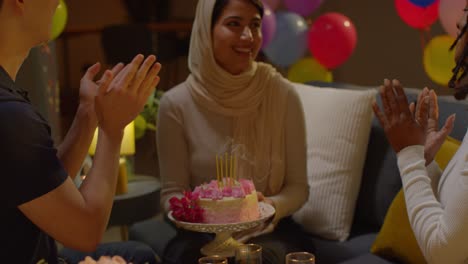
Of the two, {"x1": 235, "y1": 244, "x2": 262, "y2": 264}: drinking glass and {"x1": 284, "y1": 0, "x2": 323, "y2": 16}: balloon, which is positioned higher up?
{"x1": 284, "y1": 0, "x2": 323, "y2": 16}: balloon

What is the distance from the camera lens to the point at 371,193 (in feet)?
8.07

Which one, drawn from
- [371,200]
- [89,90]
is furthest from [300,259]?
[371,200]

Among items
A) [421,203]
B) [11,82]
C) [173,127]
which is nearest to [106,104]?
[11,82]

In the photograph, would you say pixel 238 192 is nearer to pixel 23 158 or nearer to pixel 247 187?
pixel 247 187

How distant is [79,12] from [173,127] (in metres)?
6.00

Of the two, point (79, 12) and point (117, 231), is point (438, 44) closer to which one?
point (117, 231)

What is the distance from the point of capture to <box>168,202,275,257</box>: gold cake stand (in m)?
1.91

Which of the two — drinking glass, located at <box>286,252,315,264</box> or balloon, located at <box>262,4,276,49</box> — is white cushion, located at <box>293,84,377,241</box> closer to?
balloon, located at <box>262,4,276,49</box>

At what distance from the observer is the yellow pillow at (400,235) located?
2.06 metres

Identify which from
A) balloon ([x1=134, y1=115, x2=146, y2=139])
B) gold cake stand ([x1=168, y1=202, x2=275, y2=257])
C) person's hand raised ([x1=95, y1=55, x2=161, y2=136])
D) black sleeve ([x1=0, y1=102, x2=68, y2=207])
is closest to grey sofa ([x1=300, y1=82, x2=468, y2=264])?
gold cake stand ([x1=168, y1=202, x2=275, y2=257])

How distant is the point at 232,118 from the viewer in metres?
2.36

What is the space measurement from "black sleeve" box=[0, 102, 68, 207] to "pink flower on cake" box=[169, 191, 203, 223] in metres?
0.81

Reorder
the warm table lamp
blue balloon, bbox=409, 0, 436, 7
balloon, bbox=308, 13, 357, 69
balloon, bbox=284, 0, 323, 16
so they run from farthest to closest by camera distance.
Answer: balloon, bbox=284, 0, 323, 16, balloon, bbox=308, 13, 357, 69, the warm table lamp, blue balloon, bbox=409, 0, 436, 7

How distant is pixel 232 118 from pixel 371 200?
0.63m
